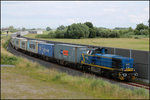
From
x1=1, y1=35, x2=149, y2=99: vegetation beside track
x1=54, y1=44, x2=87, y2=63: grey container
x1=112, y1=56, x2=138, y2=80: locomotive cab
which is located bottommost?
x1=1, y1=35, x2=149, y2=99: vegetation beside track

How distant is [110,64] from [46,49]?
16.7 meters

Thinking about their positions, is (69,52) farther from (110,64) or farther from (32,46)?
(32,46)

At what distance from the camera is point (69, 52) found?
96.5 ft

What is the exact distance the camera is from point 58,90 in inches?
618

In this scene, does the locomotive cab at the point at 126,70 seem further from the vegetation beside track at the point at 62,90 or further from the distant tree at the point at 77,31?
the distant tree at the point at 77,31

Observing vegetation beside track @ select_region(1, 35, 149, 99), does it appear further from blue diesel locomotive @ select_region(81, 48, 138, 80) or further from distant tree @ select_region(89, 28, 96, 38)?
distant tree @ select_region(89, 28, 96, 38)

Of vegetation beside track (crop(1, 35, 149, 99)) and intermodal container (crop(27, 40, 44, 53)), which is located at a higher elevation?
intermodal container (crop(27, 40, 44, 53))

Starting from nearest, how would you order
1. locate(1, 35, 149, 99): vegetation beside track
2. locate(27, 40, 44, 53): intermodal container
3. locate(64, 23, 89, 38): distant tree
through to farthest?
locate(1, 35, 149, 99): vegetation beside track
locate(27, 40, 44, 53): intermodal container
locate(64, 23, 89, 38): distant tree

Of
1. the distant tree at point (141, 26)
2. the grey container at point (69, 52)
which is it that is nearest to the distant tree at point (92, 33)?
the distant tree at point (141, 26)

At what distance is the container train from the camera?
21359 mm

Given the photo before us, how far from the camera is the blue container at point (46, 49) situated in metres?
34.5

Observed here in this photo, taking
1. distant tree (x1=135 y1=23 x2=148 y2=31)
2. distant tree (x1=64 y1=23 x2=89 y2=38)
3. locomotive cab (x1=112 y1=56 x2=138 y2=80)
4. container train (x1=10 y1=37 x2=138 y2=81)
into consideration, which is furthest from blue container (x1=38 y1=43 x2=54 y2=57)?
distant tree (x1=135 y1=23 x2=148 y2=31)

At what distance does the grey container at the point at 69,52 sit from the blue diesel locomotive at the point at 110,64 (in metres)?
1.92

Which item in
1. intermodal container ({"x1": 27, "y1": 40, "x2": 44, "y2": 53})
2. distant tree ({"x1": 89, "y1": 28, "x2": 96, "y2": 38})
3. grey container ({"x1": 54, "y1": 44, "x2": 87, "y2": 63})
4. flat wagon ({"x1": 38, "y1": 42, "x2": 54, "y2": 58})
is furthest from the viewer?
distant tree ({"x1": 89, "y1": 28, "x2": 96, "y2": 38})
